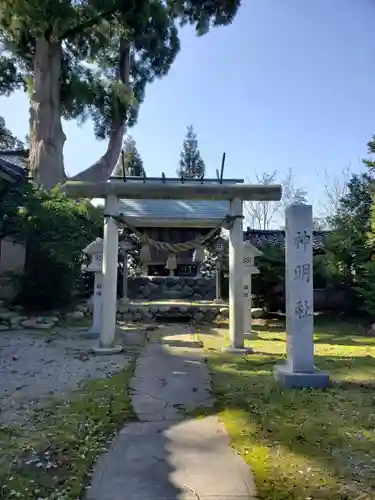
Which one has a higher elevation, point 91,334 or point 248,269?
point 248,269

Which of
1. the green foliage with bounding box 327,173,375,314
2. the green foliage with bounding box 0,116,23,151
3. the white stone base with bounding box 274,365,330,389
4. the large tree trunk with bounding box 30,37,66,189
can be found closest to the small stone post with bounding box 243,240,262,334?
the green foliage with bounding box 327,173,375,314

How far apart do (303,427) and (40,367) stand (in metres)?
3.94

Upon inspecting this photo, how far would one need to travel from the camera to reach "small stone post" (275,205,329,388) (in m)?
4.61

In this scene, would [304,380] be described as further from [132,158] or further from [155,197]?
[132,158]

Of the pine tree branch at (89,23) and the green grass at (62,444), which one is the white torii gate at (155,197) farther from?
the pine tree branch at (89,23)

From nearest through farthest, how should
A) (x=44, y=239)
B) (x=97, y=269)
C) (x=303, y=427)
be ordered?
1. (x=303, y=427)
2. (x=97, y=269)
3. (x=44, y=239)

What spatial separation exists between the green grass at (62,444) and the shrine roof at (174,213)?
4.01m

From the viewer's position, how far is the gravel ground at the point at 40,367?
4.22m

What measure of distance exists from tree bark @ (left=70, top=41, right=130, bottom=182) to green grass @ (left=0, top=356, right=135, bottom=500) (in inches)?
462

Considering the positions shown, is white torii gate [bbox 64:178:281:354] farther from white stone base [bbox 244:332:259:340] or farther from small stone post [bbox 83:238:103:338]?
white stone base [bbox 244:332:259:340]

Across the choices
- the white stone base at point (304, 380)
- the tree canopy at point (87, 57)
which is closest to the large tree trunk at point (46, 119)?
the tree canopy at point (87, 57)

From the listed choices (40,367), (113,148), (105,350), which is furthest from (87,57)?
(40,367)

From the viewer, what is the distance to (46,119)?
13.4 m

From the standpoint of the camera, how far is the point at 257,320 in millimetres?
11469
